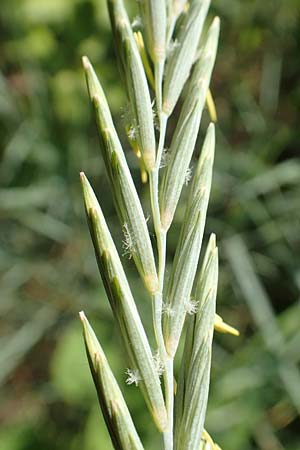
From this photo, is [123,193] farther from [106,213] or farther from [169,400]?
[106,213]

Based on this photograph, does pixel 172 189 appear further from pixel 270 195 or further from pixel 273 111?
pixel 273 111

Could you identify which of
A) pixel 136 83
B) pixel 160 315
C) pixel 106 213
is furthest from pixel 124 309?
pixel 106 213

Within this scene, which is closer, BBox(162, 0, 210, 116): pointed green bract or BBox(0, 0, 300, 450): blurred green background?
BBox(162, 0, 210, 116): pointed green bract

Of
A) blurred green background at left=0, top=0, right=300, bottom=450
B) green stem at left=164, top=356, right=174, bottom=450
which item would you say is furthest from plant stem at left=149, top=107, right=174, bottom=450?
blurred green background at left=0, top=0, right=300, bottom=450

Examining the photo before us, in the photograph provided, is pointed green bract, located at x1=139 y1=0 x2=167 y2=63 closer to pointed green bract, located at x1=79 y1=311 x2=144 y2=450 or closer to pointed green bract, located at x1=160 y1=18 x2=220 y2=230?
pointed green bract, located at x1=160 y1=18 x2=220 y2=230

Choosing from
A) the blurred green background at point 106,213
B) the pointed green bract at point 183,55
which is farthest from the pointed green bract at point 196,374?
the blurred green background at point 106,213

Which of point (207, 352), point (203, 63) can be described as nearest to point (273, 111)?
point (203, 63)

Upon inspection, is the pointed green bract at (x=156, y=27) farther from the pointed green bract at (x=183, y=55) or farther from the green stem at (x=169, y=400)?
the green stem at (x=169, y=400)
